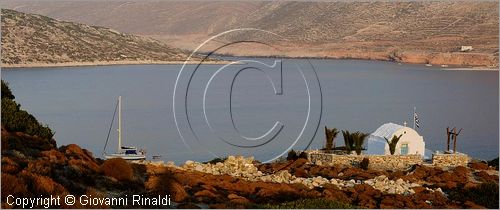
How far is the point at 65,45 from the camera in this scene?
136250 mm

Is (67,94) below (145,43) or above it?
below

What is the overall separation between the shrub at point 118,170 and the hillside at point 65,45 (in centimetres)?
10845

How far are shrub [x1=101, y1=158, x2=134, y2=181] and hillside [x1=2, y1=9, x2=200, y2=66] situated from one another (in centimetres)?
10845

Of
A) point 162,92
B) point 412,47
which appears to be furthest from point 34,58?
point 412,47

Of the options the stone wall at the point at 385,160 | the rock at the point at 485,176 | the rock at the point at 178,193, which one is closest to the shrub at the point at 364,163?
the stone wall at the point at 385,160

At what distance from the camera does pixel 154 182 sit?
50.2ft

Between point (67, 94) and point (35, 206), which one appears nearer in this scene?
point (35, 206)

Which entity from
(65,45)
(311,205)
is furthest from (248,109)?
(65,45)

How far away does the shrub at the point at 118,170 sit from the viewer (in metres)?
15.3

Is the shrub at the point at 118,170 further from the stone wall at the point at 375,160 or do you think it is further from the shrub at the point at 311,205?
the stone wall at the point at 375,160

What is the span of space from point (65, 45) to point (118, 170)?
124m

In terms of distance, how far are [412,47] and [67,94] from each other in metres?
87.6

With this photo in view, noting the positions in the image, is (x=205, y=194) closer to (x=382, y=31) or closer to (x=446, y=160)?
(x=446, y=160)

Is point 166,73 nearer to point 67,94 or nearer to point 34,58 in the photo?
point 34,58
